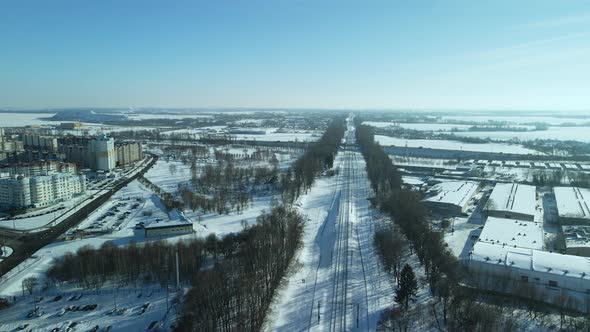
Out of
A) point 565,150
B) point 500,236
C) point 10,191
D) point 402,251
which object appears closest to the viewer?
point 402,251

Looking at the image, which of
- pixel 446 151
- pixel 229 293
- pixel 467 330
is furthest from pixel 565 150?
pixel 229 293

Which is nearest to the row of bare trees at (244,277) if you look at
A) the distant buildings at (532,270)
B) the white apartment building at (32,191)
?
the distant buildings at (532,270)

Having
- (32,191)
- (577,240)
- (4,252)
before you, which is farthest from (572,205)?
(32,191)

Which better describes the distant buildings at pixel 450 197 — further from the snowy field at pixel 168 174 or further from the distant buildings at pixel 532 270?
the snowy field at pixel 168 174

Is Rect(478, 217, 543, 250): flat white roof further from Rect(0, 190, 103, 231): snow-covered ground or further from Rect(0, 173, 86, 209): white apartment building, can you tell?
Rect(0, 173, 86, 209): white apartment building

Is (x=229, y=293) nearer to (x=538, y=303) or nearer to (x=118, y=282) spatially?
(x=118, y=282)
